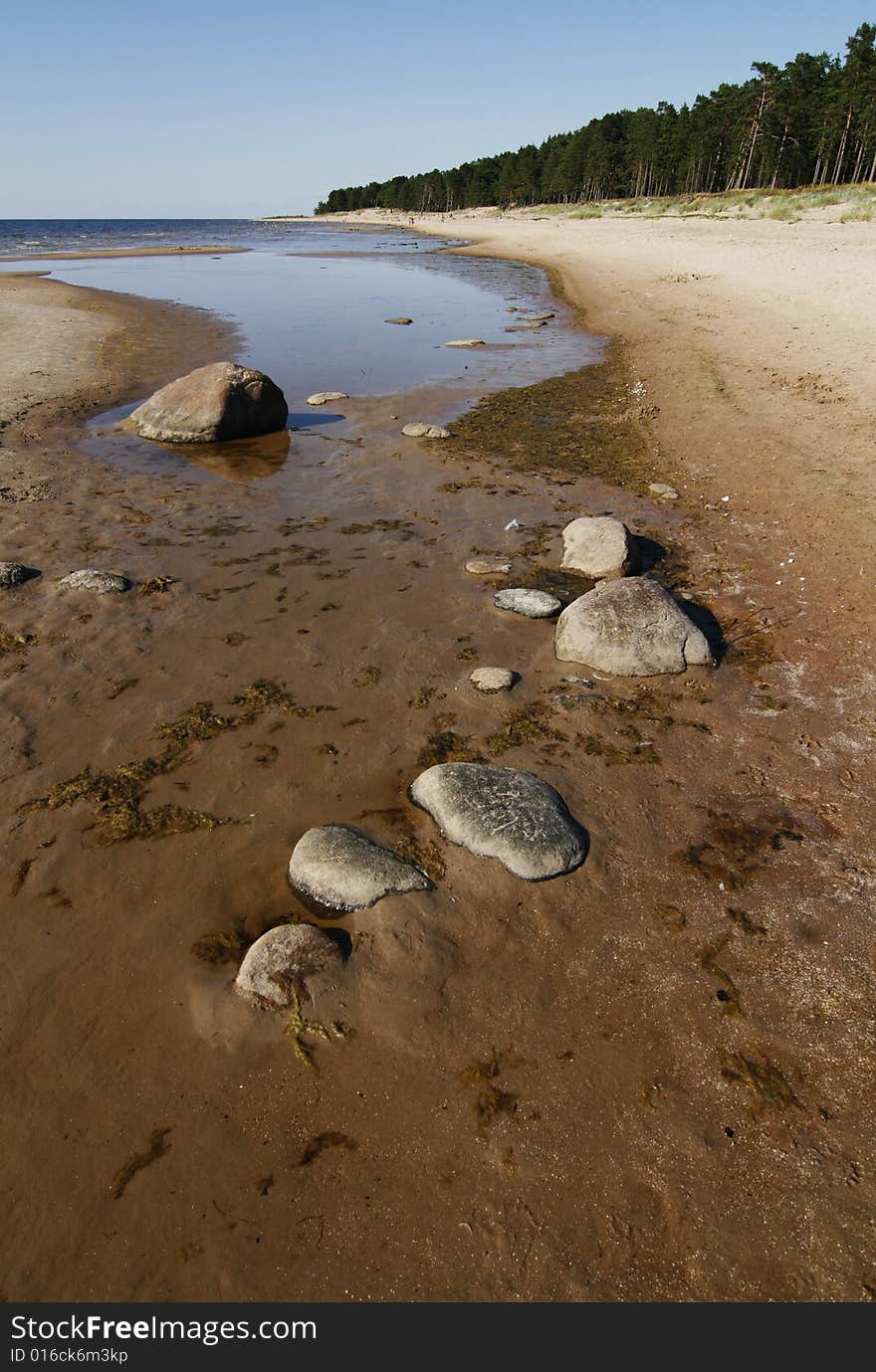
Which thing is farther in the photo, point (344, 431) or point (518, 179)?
point (518, 179)

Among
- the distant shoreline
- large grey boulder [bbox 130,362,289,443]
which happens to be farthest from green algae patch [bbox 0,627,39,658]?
the distant shoreline

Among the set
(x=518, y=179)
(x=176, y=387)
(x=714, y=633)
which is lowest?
(x=714, y=633)

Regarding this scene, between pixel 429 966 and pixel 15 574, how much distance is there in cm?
613

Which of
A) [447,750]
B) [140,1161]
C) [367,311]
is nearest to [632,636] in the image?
[447,750]

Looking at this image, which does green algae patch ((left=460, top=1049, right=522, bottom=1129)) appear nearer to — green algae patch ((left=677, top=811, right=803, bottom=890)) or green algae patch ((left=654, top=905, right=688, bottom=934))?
green algae patch ((left=654, top=905, right=688, bottom=934))

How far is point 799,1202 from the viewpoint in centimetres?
276

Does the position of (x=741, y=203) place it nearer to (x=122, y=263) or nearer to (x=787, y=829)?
(x=122, y=263)

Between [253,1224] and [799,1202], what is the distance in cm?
215

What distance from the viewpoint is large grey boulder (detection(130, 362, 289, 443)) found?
11.7 meters

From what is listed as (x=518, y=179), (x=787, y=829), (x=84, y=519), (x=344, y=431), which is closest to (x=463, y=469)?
(x=344, y=431)

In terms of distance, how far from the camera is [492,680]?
19.0ft

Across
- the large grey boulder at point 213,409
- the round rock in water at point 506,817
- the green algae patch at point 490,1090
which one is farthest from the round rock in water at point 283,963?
the large grey boulder at point 213,409

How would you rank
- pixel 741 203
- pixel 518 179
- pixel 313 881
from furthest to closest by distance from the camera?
pixel 518 179, pixel 741 203, pixel 313 881

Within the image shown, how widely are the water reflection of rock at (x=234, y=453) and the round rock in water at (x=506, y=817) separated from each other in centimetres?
731
